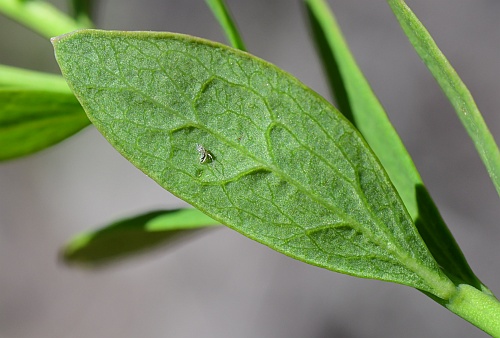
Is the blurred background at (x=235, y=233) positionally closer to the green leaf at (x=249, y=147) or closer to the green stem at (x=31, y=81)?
the green stem at (x=31, y=81)

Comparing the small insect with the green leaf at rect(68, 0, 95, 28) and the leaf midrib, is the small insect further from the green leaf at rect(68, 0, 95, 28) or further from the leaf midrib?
the green leaf at rect(68, 0, 95, 28)

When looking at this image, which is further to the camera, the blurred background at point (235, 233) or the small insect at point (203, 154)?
the blurred background at point (235, 233)

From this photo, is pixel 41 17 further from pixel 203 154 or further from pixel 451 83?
pixel 451 83

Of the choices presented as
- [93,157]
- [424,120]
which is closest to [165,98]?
[424,120]

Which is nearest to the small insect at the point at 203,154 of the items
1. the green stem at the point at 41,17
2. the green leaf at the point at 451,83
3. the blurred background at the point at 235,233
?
the green leaf at the point at 451,83

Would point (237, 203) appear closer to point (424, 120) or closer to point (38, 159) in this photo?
point (424, 120)

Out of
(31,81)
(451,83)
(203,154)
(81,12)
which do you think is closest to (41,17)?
(81,12)
